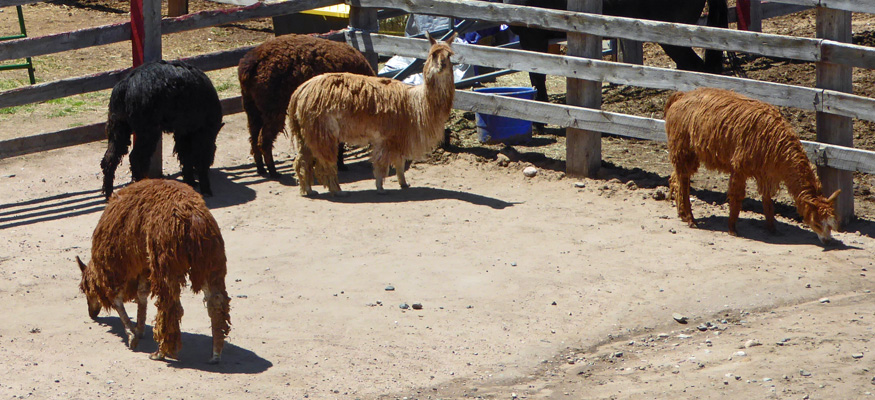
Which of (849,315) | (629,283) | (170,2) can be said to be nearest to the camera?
(849,315)

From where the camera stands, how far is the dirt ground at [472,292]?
5.40 meters

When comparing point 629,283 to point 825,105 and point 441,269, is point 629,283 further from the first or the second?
point 825,105

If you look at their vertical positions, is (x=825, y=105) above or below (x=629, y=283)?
above

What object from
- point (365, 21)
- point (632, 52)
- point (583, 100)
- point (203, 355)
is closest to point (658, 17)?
point (632, 52)

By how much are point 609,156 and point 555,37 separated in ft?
6.51

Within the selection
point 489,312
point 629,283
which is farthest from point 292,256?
point 629,283

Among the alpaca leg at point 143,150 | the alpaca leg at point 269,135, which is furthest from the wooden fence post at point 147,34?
the alpaca leg at point 269,135

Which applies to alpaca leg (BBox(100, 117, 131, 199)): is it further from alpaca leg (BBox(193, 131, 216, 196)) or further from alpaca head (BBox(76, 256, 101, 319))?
alpaca head (BBox(76, 256, 101, 319))

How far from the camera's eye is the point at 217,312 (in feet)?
17.9

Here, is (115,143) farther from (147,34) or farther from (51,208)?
(147,34)

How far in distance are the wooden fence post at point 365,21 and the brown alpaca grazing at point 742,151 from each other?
3670 millimetres

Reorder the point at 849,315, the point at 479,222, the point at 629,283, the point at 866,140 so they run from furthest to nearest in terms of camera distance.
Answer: the point at 866,140 → the point at 479,222 → the point at 629,283 → the point at 849,315

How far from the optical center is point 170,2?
15.7 m

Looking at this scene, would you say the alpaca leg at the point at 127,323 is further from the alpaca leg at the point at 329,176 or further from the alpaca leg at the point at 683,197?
the alpaca leg at the point at 683,197
